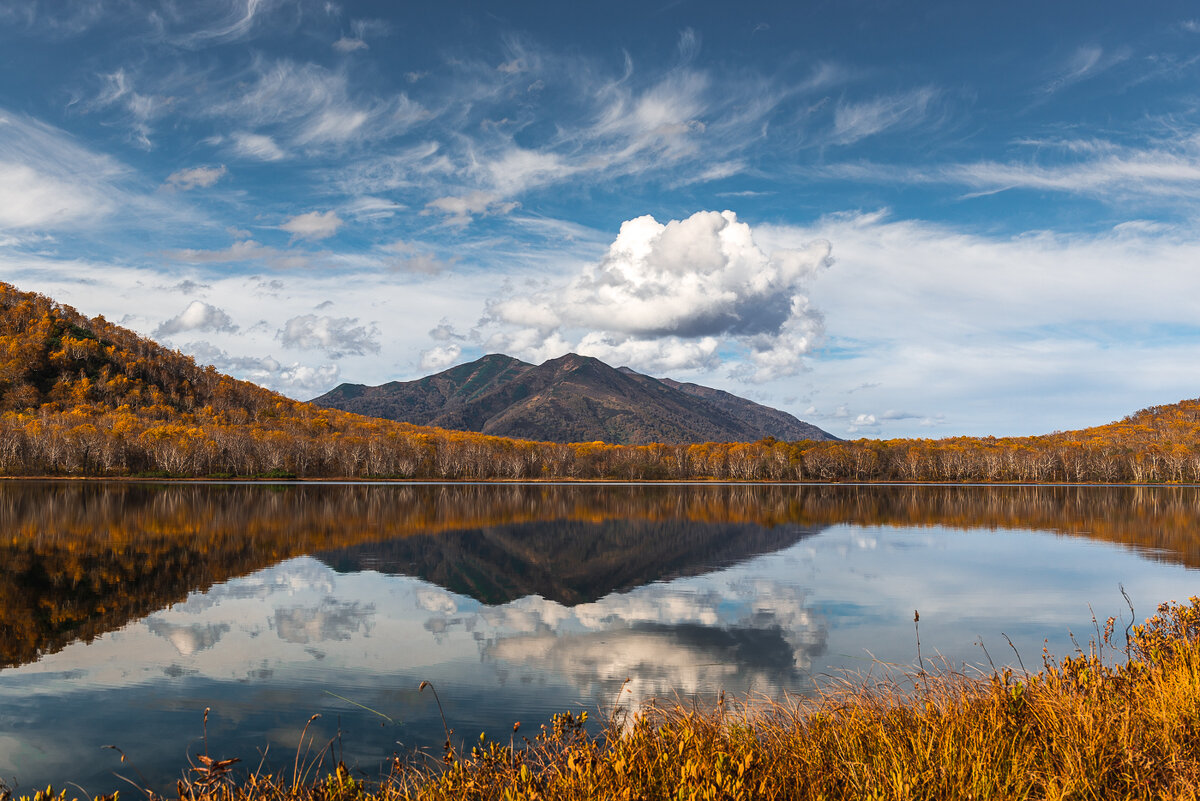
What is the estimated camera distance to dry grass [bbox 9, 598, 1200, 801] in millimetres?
6148

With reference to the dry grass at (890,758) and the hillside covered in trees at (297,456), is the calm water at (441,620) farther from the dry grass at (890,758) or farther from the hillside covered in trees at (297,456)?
the hillside covered in trees at (297,456)

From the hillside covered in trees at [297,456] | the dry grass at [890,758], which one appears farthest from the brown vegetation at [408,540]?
the hillside covered in trees at [297,456]

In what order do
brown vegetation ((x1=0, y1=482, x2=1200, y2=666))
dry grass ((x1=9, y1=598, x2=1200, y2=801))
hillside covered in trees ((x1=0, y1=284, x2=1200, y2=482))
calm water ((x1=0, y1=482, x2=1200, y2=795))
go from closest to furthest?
dry grass ((x1=9, y1=598, x2=1200, y2=801)), calm water ((x1=0, y1=482, x2=1200, y2=795)), brown vegetation ((x1=0, y1=482, x2=1200, y2=666)), hillside covered in trees ((x1=0, y1=284, x2=1200, y2=482))

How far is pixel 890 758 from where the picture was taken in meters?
7.10

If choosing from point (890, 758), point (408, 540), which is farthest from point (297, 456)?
point (890, 758)

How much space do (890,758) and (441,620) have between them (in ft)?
52.2

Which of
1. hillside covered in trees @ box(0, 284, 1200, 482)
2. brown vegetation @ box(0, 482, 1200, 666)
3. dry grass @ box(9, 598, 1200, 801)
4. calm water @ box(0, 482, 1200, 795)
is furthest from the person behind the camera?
hillside covered in trees @ box(0, 284, 1200, 482)

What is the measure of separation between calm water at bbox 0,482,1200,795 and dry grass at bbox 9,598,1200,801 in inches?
176

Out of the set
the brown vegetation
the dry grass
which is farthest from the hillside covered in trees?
the dry grass

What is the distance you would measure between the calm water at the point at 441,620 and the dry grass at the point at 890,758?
4.47 m

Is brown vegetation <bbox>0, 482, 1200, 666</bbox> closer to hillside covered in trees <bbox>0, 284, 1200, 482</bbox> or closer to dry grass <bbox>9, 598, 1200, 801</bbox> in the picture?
dry grass <bbox>9, 598, 1200, 801</bbox>

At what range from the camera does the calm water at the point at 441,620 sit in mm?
12203

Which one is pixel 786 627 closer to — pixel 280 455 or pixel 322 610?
pixel 322 610

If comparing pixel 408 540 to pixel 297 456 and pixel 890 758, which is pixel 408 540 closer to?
pixel 890 758
